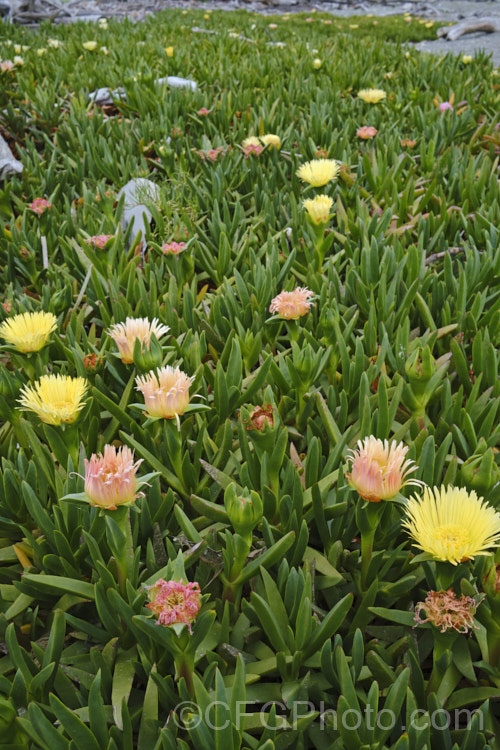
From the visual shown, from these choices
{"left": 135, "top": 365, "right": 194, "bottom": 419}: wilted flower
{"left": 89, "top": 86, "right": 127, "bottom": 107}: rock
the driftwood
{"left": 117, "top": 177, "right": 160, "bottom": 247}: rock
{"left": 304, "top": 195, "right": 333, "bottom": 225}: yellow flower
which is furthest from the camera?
the driftwood

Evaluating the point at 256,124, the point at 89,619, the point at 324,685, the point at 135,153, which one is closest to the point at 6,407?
the point at 89,619

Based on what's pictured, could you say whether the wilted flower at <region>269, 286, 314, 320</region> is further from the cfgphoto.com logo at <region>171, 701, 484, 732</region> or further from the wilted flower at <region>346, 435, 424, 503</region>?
the cfgphoto.com logo at <region>171, 701, 484, 732</region>

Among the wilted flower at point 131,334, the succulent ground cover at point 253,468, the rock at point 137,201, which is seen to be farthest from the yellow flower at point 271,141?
the wilted flower at point 131,334

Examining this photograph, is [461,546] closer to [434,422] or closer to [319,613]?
[319,613]

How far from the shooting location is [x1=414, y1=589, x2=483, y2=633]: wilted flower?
0.54 meters

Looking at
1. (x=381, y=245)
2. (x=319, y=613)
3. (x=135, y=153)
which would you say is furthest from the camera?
(x=135, y=153)

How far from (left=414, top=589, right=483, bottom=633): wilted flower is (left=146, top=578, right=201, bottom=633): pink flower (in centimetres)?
22

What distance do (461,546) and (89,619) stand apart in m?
Result: 0.45

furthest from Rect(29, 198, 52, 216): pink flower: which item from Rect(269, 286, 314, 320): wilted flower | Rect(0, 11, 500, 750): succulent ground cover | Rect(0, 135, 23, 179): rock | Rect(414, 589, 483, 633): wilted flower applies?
Rect(414, 589, 483, 633): wilted flower

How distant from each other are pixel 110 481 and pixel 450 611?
1.16 feet

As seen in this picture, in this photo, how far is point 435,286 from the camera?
3.67ft

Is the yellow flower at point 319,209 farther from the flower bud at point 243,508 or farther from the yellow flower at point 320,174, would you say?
the flower bud at point 243,508

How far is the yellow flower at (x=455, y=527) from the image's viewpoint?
0.53 meters

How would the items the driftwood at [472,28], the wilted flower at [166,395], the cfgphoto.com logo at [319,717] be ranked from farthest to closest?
the driftwood at [472,28], the wilted flower at [166,395], the cfgphoto.com logo at [319,717]
